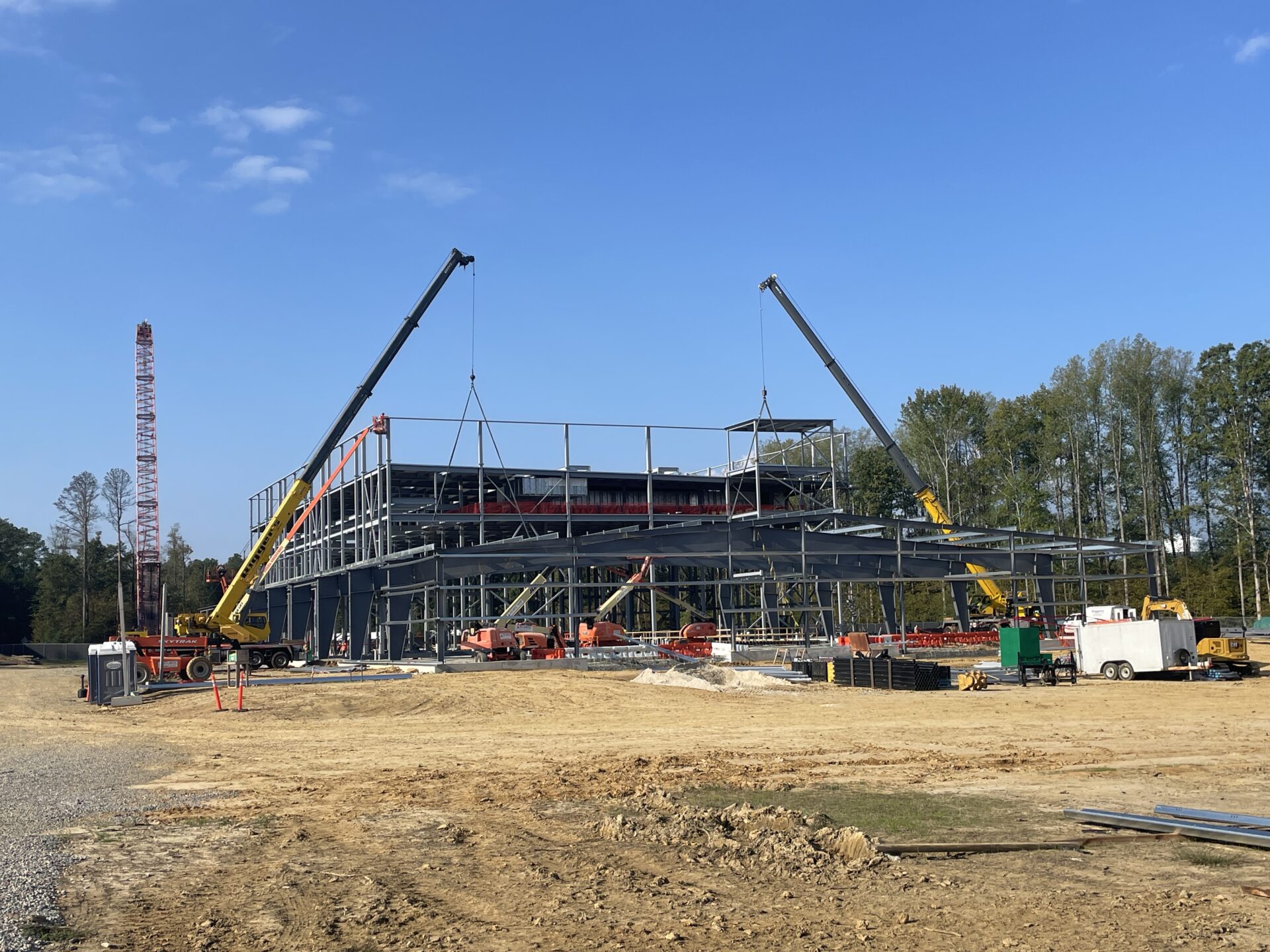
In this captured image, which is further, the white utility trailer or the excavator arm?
the excavator arm

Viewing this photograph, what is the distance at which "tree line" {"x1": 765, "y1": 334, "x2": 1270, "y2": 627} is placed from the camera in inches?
2840

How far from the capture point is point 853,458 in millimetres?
103688

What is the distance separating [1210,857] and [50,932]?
31.1ft

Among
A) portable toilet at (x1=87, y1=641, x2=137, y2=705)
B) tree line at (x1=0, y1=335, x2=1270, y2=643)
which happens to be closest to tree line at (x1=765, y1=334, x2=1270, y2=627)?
tree line at (x1=0, y1=335, x2=1270, y2=643)

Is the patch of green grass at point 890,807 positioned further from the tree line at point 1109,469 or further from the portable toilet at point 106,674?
the tree line at point 1109,469

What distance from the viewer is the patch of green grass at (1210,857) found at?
9758mm

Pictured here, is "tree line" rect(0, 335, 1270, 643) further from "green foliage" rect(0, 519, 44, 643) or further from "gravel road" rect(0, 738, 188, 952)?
"gravel road" rect(0, 738, 188, 952)

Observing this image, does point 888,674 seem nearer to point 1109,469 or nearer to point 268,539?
point 268,539

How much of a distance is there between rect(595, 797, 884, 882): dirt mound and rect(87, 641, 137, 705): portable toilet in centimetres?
2623

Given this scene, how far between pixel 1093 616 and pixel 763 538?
1390cm

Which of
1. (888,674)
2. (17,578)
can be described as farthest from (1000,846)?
(17,578)

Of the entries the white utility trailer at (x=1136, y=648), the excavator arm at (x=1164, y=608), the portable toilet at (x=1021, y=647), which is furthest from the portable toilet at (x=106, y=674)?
the excavator arm at (x=1164, y=608)

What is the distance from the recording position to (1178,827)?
35.6 ft

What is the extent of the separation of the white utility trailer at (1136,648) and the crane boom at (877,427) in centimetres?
2516
